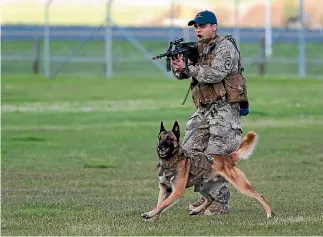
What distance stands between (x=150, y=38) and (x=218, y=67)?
39858 mm

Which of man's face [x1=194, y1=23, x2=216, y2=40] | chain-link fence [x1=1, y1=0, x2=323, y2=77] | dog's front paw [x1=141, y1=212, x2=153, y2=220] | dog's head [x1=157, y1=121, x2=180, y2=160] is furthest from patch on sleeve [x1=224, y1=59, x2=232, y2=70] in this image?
chain-link fence [x1=1, y1=0, x2=323, y2=77]

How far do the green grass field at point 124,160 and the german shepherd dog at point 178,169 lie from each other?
214 mm

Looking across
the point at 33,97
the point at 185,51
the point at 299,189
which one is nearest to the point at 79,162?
the point at 299,189

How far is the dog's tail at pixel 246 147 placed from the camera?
11.0 m

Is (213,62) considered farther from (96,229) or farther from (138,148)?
(138,148)

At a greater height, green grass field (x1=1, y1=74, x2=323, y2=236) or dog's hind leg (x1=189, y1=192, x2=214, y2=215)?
dog's hind leg (x1=189, y1=192, x2=214, y2=215)

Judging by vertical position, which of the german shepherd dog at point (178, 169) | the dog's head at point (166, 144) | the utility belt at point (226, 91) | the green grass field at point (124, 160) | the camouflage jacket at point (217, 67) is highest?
the camouflage jacket at point (217, 67)

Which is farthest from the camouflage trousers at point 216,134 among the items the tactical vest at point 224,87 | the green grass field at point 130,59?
the green grass field at point 130,59

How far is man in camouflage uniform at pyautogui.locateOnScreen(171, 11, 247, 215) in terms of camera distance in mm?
11195

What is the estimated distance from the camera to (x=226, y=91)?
11.4 m

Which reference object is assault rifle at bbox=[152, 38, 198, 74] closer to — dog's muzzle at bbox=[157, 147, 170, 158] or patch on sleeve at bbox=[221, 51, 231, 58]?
patch on sleeve at bbox=[221, 51, 231, 58]

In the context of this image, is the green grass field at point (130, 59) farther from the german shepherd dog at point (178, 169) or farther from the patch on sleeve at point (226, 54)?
the german shepherd dog at point (178, 169)

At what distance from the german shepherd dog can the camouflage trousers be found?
35 cm

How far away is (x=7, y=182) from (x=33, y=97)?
55.5 ft
